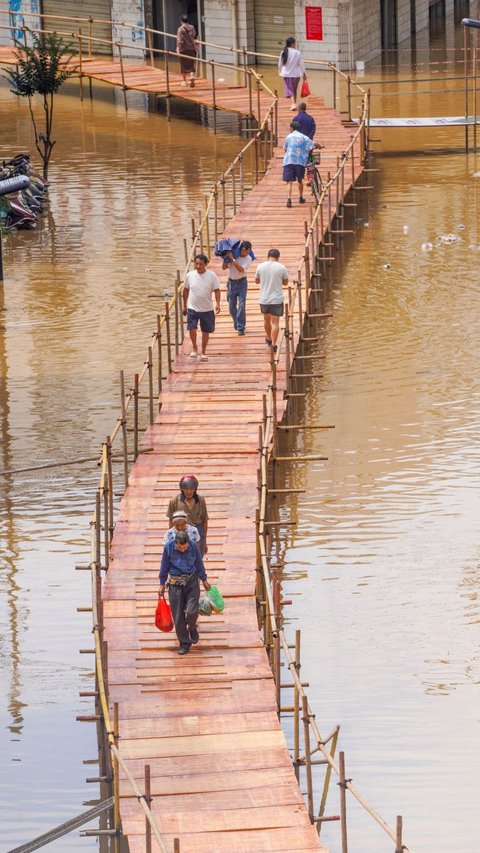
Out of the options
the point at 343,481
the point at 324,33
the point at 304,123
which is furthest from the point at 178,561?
the point at 324,33

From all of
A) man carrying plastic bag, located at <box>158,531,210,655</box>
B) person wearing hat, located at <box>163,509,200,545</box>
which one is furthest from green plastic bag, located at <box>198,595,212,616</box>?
person wearing hat, located at <box>163,509,200,545</box>

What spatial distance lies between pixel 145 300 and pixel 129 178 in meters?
9.15

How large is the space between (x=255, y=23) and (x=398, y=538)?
30595 mm

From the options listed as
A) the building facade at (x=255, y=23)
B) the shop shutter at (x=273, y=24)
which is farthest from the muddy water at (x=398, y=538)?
the shop shutter at (x=273, y=24)

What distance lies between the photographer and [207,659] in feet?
52.6

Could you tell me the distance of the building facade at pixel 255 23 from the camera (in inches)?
1823

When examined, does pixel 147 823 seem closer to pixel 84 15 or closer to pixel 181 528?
pixel 181 528

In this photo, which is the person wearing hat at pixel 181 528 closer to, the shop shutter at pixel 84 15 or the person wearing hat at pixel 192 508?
the person wearing hat at pixel 192 508

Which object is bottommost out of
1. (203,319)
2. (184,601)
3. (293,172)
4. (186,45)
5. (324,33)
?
(184,601)

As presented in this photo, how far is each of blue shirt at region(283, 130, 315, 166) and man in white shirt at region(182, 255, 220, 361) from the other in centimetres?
772

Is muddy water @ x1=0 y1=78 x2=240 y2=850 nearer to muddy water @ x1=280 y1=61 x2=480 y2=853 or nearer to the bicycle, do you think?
muddy water @ x1=280 y1=61 x2=480 y2=853

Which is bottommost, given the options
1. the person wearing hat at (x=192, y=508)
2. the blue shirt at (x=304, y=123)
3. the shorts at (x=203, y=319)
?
the person wearing hat at (x=192, y=508)

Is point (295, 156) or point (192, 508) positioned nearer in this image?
point (192, 508)

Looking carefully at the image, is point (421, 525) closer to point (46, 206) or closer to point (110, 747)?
point (110, 747)
